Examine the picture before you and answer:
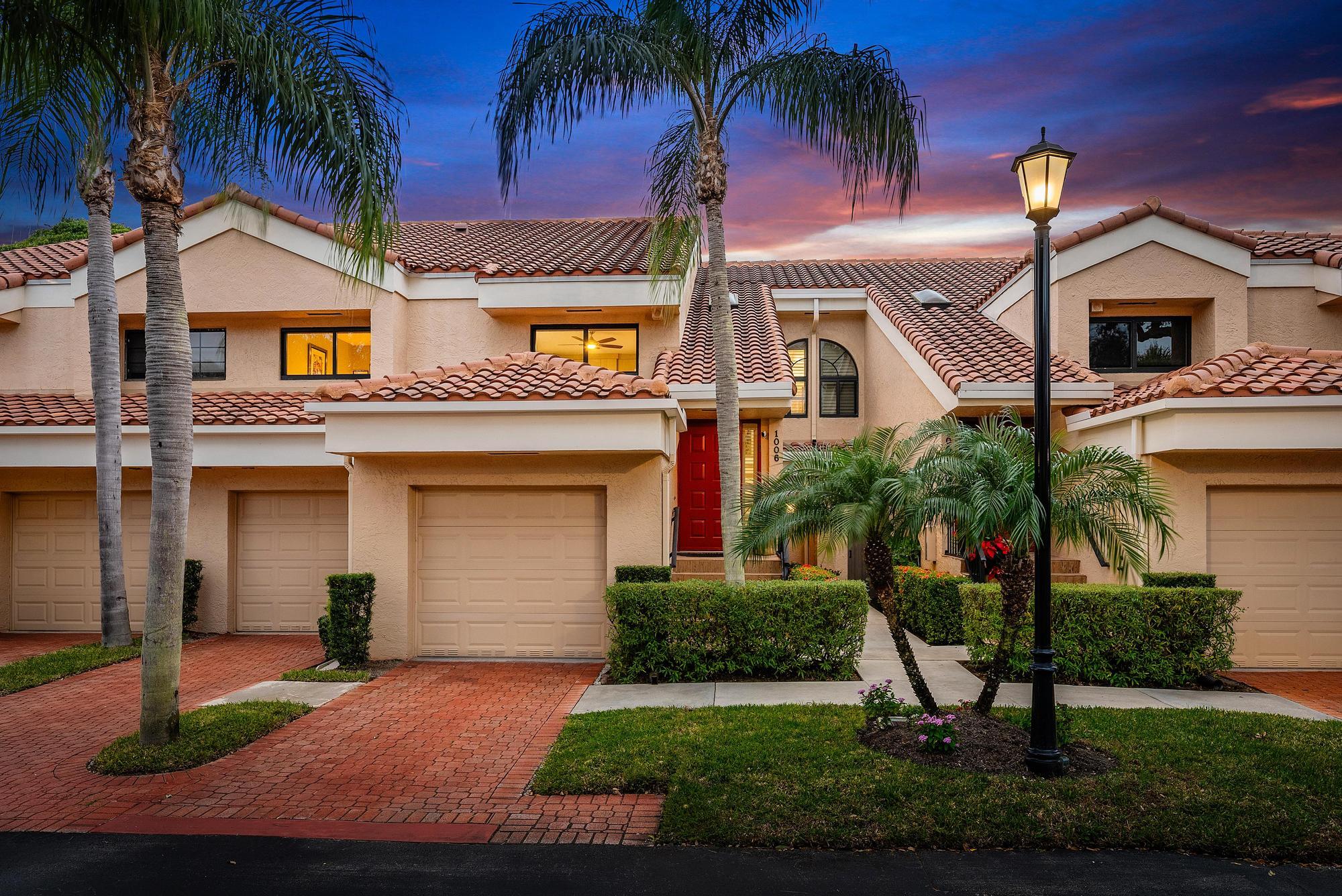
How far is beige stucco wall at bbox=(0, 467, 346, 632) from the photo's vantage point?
13.1 meters

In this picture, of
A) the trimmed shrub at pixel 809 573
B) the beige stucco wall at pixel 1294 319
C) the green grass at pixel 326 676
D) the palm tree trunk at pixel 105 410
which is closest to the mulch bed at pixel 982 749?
the trimmed shrub at pixel 809 573

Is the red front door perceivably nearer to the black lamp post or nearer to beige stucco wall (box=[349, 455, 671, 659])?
beige stucco wall (box=[349, 455, 671, 659])

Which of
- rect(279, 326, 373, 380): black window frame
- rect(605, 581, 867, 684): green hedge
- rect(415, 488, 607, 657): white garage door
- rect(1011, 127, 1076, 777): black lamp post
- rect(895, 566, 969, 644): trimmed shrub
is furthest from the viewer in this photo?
rect(279, 326, 373, 380): black window frame

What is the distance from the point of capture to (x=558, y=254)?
52.2ft

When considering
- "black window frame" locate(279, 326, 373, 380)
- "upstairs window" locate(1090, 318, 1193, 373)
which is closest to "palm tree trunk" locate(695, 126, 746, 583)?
"black window frame" locate(279, 326, 373, 380)

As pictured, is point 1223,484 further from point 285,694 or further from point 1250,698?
point 285,694

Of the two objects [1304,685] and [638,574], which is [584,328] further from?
[1304,685]

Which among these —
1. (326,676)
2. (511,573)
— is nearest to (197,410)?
(326,676)

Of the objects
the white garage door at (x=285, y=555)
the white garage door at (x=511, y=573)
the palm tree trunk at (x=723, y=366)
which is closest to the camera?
the palm tree trunk at (x=723, y=366)

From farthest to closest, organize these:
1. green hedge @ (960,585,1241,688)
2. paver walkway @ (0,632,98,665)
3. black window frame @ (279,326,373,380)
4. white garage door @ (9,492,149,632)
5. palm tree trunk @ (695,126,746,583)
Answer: black window frame @ (279,326,373,380), white garage door @ (9,492,149,632), paver walkway @ (0,632,98,665), palm tree trunk @ (695,126,746,583), green hedge @ (960,585,1241,688)

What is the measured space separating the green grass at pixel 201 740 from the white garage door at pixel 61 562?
702 cm

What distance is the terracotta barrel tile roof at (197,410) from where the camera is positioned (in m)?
12.5

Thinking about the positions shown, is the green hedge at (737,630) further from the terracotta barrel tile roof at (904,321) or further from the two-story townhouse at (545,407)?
the terracotta barrel tile roof at (904,321)

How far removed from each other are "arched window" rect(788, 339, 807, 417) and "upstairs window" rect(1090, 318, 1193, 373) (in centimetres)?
646
